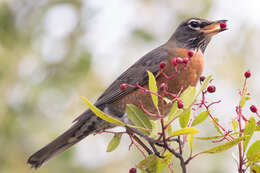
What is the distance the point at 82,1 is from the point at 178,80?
2708 mm

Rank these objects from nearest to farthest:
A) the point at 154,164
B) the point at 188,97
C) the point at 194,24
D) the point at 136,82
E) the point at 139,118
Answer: the point at 188,97
the point at 139,118
the point at 154,164
the point at 136,82
the point at 194,24

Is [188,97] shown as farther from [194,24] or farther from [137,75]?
[194,24]

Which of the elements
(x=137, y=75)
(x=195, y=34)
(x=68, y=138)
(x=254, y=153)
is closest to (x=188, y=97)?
(x=254, y=153)

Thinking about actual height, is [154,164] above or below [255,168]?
above

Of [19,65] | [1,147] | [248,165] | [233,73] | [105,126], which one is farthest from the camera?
[233,73]

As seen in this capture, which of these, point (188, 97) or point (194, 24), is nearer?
point (188, 97)

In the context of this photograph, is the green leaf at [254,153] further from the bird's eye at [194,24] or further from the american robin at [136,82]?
the bird's eye at [194,24]

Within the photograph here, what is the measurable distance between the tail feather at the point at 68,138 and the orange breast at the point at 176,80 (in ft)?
0.96

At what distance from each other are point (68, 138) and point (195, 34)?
1838 mm

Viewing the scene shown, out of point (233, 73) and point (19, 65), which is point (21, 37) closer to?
point (19, 65)

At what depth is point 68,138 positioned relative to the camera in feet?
13.7

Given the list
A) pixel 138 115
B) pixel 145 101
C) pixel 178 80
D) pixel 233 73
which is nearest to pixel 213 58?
pixel 233 73

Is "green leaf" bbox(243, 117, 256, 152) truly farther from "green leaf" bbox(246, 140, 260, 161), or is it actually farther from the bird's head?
the bird's head

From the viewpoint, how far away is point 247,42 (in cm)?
560
